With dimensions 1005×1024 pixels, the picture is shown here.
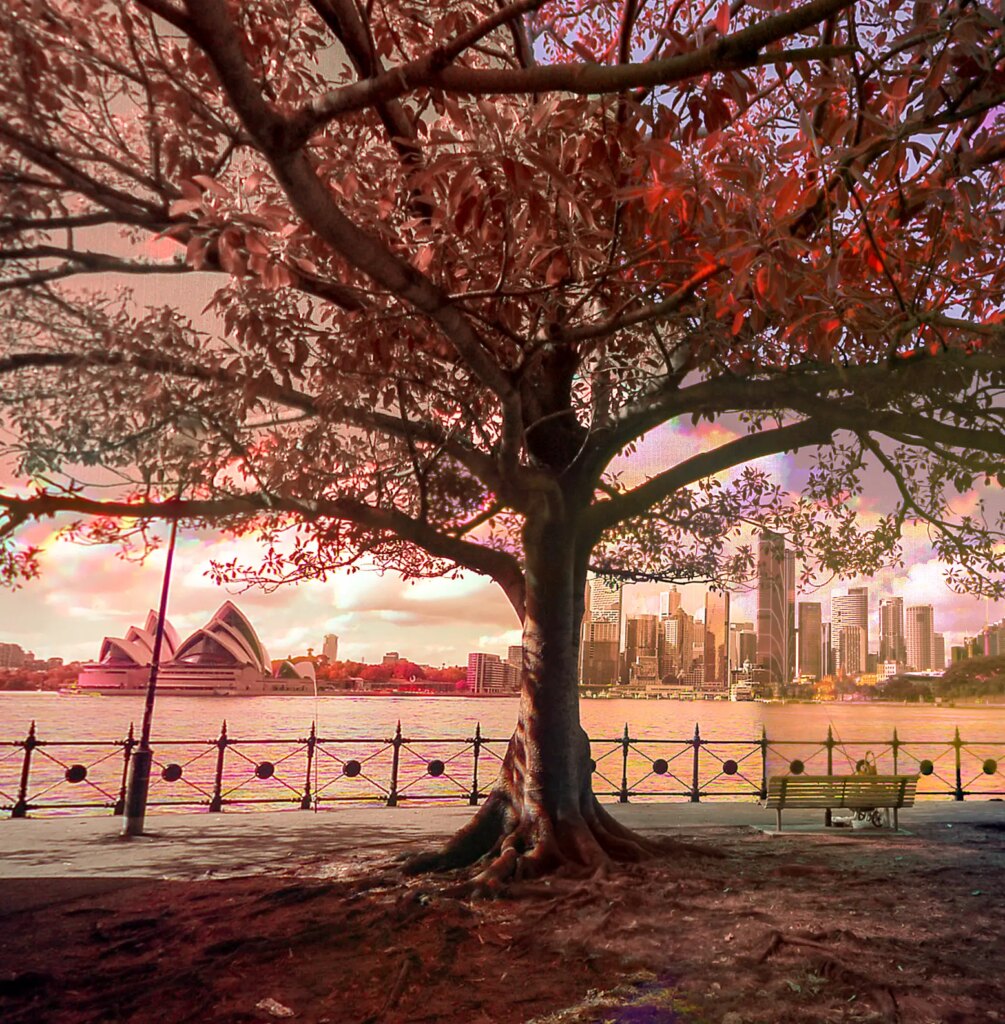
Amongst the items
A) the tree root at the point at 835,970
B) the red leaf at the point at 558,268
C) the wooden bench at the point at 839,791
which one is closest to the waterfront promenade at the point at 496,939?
the tree root at the point at 835,970

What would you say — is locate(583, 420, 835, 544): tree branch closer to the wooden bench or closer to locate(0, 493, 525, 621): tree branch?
locate(0, 493, 525, 621): tree branch

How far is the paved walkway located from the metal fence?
1.65ft

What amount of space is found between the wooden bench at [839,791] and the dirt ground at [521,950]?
8.37ft

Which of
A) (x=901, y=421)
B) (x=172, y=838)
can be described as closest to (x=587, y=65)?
(x=901, y=421)

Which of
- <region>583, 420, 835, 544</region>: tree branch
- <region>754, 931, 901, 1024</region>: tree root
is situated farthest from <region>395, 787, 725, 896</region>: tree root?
<region>583, 420, 835, 544</region>: tree branch

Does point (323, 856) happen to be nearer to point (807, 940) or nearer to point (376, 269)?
point (807, 940)

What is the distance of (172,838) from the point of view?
12312mm

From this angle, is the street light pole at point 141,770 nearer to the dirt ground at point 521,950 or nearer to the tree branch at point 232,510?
the tree branch at point 232,510

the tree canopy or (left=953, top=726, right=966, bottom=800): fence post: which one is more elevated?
the tree canopy

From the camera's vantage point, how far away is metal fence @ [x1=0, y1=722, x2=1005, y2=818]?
16078 millimetres

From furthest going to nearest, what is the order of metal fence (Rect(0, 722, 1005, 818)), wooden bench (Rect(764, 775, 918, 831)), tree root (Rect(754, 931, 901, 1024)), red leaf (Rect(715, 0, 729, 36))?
1. metal fence (Rect(0, 722, 1005, 818))
2. wooden bench (Rect(764, 775, 918, 831))
3. tree root (Rect(754, 931, 901, 1024))
4. red leaf (Rect(715, 0, 729, 36))

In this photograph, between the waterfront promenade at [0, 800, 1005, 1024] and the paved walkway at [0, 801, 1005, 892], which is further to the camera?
the paved walkway at [0, 801, 1005, 892]

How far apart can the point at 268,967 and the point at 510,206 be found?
5.76 meters

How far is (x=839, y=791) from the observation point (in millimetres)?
12453
